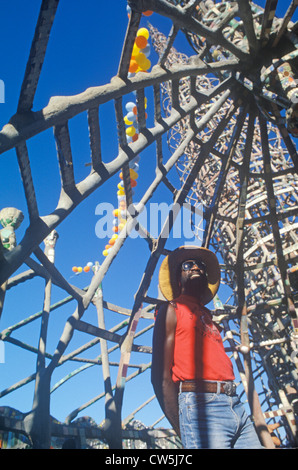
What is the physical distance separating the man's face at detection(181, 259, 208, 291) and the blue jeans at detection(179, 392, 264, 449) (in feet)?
3.18

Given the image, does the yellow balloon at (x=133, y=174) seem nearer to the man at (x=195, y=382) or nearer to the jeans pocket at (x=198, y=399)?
the man at (x=195, y=382)

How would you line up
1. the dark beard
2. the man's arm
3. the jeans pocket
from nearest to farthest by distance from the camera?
the jeans pocket < the man's arm < the dark beard

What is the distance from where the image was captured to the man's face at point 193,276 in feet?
9.59

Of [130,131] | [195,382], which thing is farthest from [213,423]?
[130,131]

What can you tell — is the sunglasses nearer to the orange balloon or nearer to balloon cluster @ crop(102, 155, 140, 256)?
balloon cluster @ crop(102, 155, 140, 256)

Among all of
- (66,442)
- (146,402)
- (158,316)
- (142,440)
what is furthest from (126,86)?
(146,402)

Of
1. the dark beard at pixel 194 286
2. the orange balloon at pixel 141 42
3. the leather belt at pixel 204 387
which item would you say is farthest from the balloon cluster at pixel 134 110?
the leather belt at pixel 204 387

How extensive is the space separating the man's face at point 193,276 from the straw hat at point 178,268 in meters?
0.16

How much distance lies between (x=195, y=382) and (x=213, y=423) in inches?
10.8

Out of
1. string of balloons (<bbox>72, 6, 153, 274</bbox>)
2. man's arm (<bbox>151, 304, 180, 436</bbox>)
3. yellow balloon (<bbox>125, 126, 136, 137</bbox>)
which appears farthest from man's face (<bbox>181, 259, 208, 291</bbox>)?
yellow balloon (<bbox>125, 126, 136, 137</bbox>)

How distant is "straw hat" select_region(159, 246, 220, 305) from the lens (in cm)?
329

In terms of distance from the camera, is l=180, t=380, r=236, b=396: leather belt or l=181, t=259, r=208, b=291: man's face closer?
l=180, t=380, r=236, b=396: leather belt

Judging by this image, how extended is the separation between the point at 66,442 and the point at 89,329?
177cm

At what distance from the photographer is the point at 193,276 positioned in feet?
9.62
